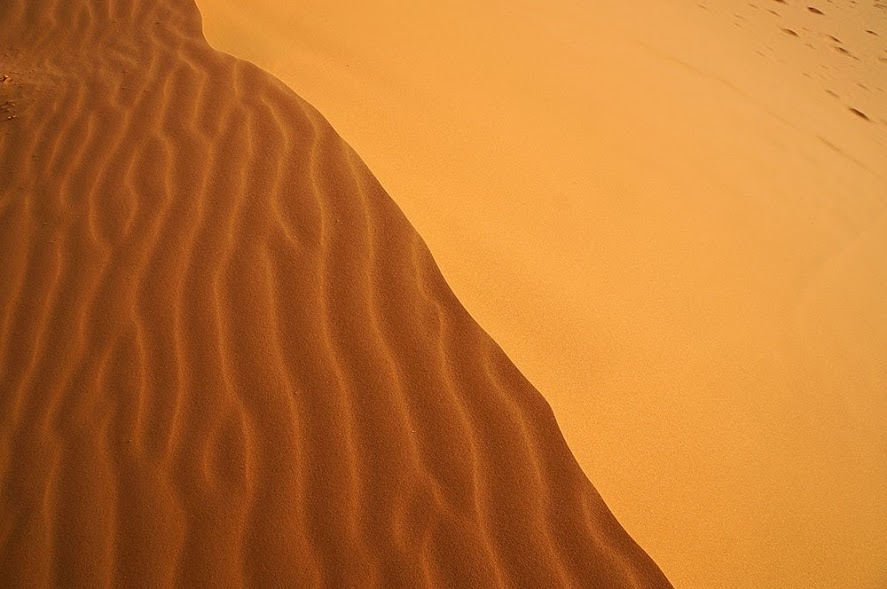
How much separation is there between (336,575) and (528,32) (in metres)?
3.99

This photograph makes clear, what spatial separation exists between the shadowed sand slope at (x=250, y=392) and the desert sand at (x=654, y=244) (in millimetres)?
211

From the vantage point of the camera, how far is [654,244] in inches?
109

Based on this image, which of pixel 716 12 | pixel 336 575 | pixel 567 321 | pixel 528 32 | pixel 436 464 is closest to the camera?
pixel 336 575

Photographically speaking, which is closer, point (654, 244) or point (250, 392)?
point (250, 392)

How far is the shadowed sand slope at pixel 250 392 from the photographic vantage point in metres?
1.69

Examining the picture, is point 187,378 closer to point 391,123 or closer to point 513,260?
point 513,260

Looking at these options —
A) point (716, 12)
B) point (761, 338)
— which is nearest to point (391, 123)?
point (761, 338)

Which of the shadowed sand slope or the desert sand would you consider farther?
the desert sand

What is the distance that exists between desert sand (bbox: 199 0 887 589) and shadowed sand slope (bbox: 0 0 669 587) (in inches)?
8.3

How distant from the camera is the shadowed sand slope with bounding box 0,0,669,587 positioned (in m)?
1.69

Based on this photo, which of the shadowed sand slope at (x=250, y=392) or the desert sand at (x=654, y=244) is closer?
the shadowed sand slope at (x=250, y=392)

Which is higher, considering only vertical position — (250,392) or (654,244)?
(250,392)

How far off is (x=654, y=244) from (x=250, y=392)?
1.99 metres

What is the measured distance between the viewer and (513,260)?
246 cm
